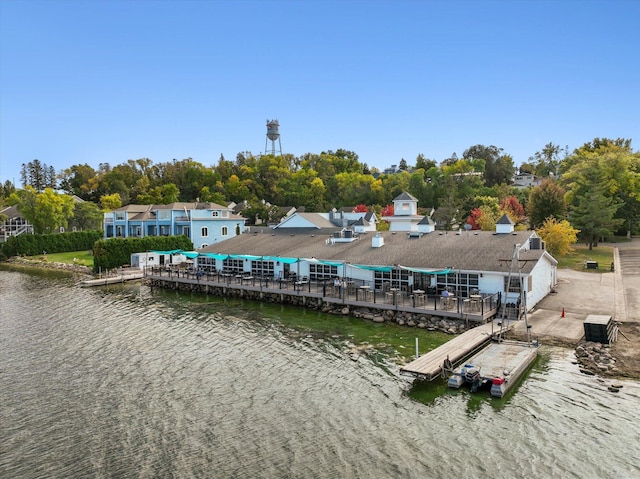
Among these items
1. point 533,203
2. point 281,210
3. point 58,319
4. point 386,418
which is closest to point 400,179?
point 281,210

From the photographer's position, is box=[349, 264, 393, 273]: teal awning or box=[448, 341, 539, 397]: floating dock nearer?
box=[448, 341, 539, 397]: floating dock

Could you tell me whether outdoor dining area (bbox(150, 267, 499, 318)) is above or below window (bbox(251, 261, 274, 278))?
below

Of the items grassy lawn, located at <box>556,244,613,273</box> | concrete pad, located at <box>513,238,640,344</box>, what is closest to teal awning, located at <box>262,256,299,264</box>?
concrete pad, located at <box>513,238,640,344</box>

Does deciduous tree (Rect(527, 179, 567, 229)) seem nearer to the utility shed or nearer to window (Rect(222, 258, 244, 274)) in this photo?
the utility shed

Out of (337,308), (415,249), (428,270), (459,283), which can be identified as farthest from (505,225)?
(337,308)

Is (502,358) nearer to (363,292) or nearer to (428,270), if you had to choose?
(428,270)

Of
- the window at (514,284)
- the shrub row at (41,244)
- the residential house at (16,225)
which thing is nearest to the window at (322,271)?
the window at (514,284)

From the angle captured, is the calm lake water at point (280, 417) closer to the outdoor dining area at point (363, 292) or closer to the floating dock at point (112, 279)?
the outdoor dining area at point (363, 292)
